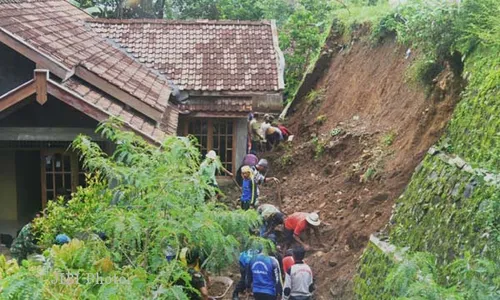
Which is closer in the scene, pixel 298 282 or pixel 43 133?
pixel 298 282

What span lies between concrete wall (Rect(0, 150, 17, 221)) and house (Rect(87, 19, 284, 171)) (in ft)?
16.2

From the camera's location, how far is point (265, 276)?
27.7ft

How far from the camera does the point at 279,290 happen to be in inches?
338

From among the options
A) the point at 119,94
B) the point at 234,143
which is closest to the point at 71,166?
the point at 119,94

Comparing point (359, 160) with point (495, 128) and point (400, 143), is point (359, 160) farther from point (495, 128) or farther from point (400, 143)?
point (495, 128)

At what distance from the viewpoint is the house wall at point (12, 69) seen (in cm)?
1091

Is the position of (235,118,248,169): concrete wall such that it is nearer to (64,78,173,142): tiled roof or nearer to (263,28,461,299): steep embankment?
(263,28,461,299): steep embankment

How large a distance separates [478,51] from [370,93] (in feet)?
19.9

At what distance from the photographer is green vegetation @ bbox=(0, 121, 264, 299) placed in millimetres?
5379

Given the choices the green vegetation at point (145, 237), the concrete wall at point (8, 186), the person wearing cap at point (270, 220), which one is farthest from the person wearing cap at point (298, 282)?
the concrete wall at point (8, 186)

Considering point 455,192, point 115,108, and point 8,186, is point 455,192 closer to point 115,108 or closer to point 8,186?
point 115,108

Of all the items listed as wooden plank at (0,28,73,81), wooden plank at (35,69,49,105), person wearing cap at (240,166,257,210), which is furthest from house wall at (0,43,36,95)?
person wearing cap at (240,166,257,210)

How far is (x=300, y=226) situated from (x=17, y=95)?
547 centimetres

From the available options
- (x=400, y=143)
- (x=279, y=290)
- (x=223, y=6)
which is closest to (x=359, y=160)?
(x=400, y=143)
